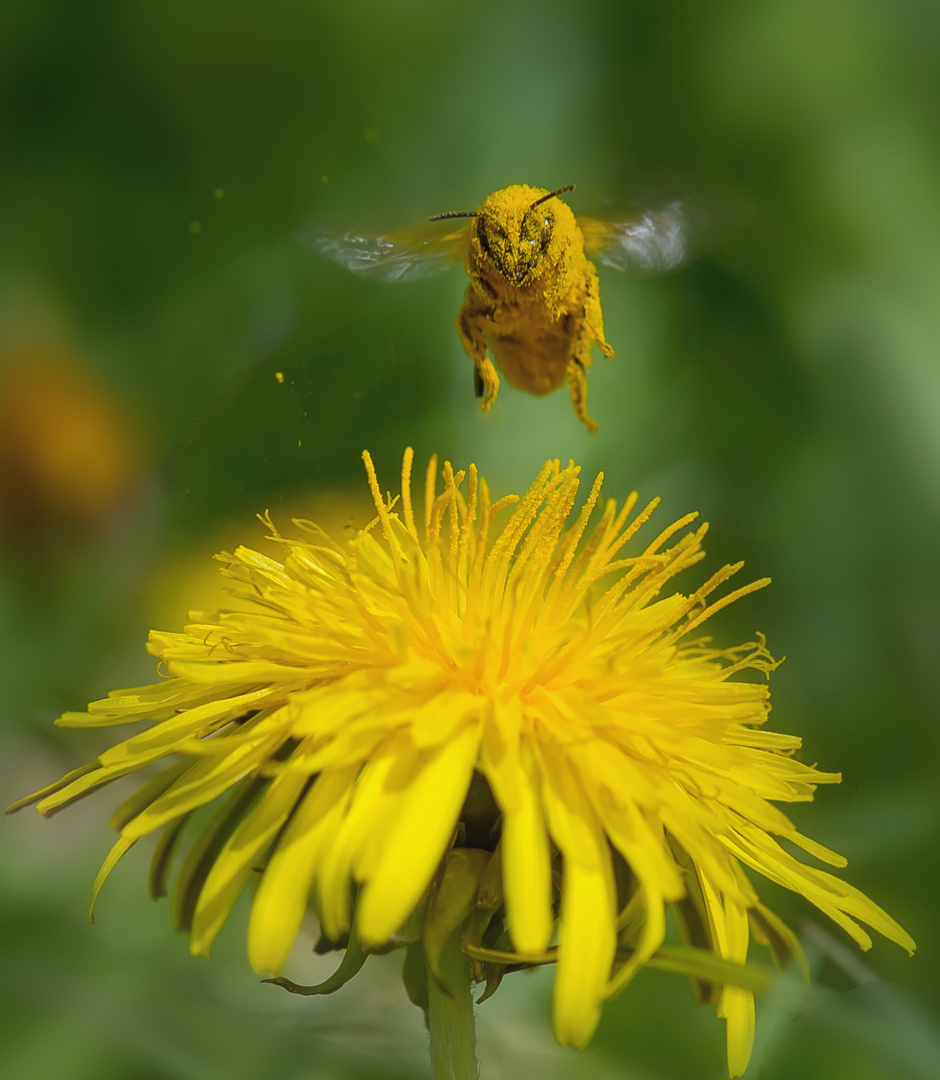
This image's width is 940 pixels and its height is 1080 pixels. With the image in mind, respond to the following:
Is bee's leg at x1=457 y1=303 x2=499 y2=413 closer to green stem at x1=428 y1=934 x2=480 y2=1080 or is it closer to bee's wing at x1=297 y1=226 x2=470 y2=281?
bee's wing at x1=297 y1=226 x2=470 y2=281

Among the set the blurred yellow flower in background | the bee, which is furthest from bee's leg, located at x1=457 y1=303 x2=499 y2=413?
the blurred yellow flower in background

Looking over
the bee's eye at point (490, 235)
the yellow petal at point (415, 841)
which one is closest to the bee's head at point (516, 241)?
the bee's eye at point (490, 235)

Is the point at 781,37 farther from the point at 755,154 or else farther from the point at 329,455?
the point at 329,455

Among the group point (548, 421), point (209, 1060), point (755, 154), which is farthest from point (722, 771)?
point (755, 154)

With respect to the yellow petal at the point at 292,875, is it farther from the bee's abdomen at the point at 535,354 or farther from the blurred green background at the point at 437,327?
the blurred green background at the point at 437,327

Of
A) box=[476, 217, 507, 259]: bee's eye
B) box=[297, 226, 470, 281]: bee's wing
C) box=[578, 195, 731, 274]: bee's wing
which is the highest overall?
box=[578, 195, 731, 274]: bee's wing

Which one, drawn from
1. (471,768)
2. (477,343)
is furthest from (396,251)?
(471,768)
